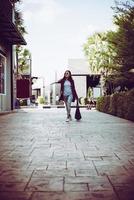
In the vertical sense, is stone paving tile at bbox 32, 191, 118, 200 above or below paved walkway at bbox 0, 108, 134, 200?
below

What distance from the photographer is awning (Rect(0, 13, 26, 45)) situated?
1382 cm

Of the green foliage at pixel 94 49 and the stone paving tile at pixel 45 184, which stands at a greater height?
the green foliage at pixel 94 49

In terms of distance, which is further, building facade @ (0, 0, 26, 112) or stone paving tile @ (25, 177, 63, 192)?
building facade @ (0, 0, 26, 112)

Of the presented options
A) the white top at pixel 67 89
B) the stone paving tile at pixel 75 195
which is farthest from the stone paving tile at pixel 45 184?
the white top at pixel 67 89

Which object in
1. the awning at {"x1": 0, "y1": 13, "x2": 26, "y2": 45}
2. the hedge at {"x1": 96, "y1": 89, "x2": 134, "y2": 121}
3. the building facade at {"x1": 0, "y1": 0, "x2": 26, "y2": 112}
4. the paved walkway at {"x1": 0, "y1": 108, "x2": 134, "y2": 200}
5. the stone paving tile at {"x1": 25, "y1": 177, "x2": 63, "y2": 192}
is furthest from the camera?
the building facade at {"x1": 0, "y1": 0, "x2": 26, "y2": 112}

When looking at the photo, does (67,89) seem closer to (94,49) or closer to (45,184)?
(45,184)

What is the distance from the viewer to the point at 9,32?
16047 mm

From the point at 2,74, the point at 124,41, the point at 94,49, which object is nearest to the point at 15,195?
the point at 124,41

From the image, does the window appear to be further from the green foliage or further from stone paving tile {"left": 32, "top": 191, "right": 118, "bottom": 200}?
the green foliage

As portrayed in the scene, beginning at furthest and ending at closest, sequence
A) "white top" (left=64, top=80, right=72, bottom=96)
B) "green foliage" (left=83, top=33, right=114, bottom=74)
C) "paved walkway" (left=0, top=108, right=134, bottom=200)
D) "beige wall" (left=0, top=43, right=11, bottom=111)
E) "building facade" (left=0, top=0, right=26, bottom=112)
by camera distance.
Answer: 1. "green foliage" (left=83, top=33, right=114, bottom=74)
2. "beige wall" (left=0, top=43, right=11, bottom=111)
3. "building facade" (left=0, top=0, right=26, bottom=112)
4. "white top" (left=64, top=80, right=72, bottom=96)
5. "paved walkway" (left=0, top=108, right=134, bottom=200)

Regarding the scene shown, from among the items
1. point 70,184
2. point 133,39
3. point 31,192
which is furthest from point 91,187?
point 133,39

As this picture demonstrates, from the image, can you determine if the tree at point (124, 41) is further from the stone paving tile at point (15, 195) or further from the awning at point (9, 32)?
the stone paving tile at point (15, 195)

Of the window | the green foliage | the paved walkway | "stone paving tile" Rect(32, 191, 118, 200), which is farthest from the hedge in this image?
the green foliage

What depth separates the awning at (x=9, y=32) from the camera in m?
13.8
